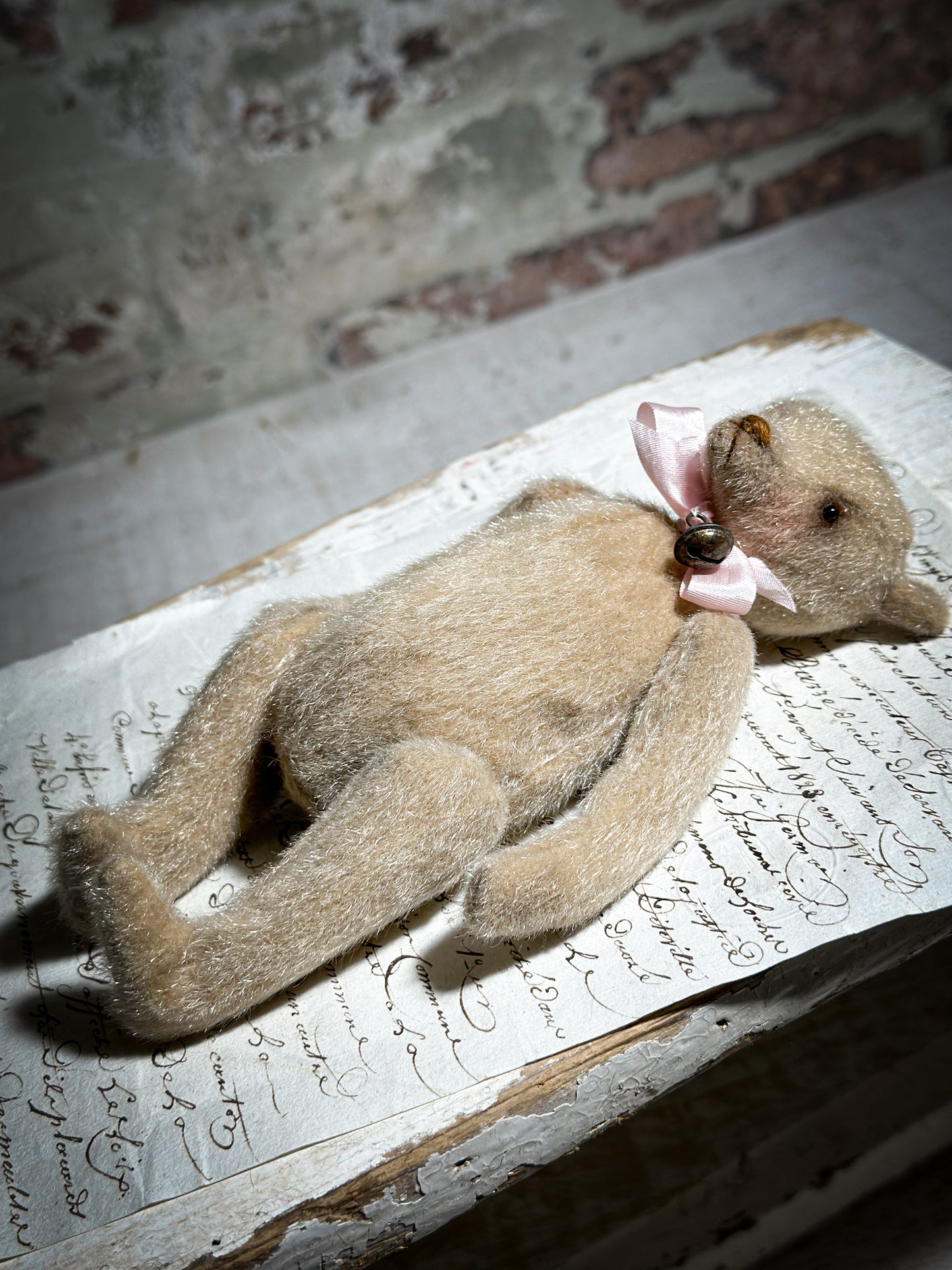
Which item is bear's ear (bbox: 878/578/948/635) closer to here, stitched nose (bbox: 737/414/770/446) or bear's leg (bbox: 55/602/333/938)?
stitched nose (bbox: 737/414/770/446)

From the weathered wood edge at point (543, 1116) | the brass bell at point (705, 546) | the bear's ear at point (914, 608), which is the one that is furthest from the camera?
the bear's ear at point (914, 608)

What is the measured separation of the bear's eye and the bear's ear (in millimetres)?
103

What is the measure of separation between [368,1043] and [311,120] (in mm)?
1361

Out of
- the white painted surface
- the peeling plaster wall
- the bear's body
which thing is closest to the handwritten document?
the bear's body

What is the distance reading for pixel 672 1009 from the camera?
83 cm

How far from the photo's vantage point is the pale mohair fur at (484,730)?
0.79 m

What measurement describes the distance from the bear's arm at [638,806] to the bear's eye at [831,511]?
0.41 ft

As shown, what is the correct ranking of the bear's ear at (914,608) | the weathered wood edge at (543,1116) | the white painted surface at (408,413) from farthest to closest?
the white painted surface at (408,413), the bear's ear at (914,608), the weathered wood edge at (543,1116)

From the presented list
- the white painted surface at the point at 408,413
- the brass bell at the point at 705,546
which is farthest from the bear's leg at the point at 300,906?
the white painted surface at the point at 408,413

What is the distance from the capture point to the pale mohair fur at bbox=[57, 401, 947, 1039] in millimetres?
787

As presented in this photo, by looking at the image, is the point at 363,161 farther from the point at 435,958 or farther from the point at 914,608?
the point at 435,958

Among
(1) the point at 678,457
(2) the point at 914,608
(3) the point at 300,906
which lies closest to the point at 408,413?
(1) the point at 678,457

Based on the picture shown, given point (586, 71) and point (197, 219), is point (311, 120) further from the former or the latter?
point (586, 71)

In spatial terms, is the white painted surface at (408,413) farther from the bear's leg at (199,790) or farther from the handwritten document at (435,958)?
the bear's leg at (199,790)
